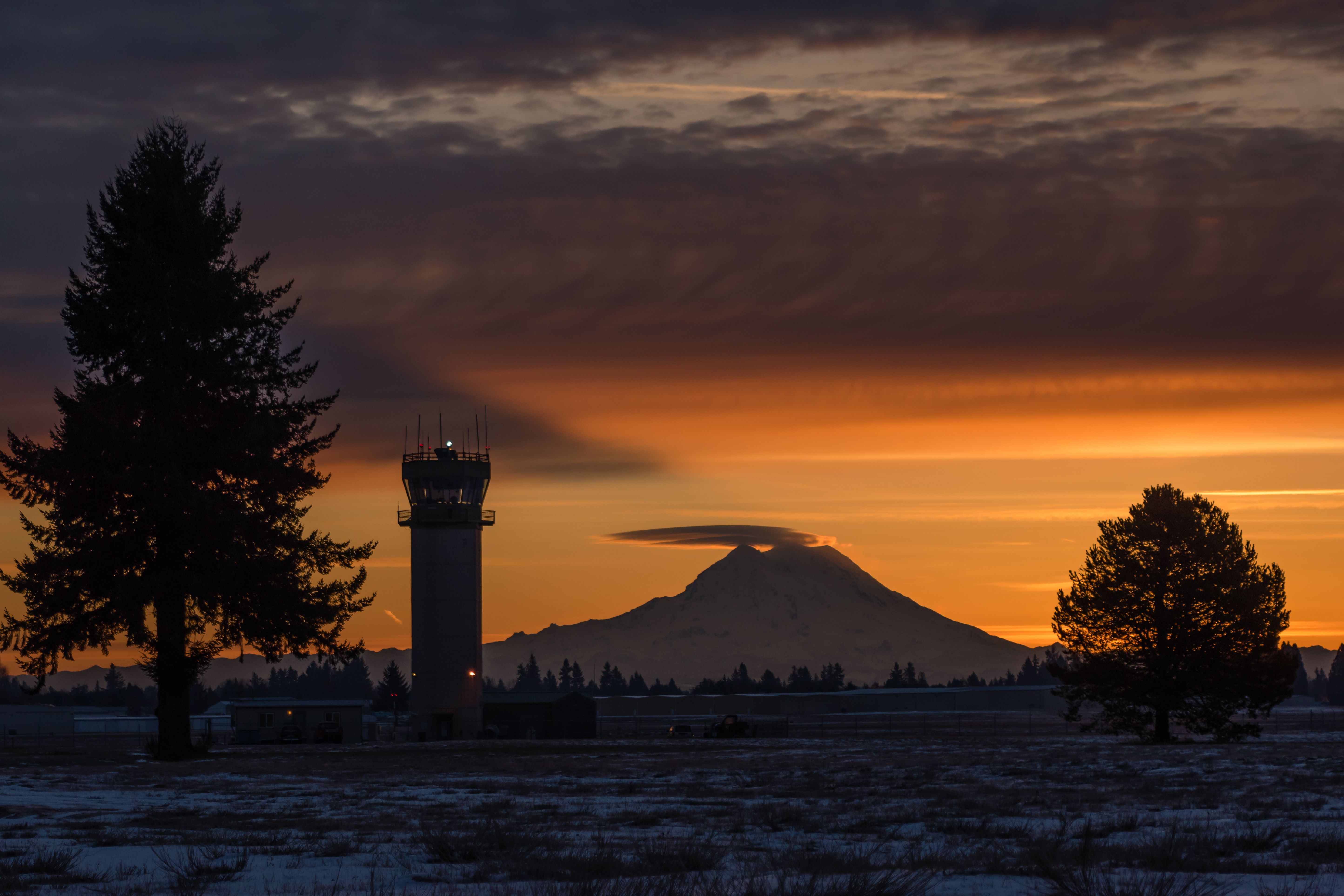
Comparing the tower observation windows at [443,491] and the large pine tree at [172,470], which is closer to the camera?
the large pine tree at [172,470]

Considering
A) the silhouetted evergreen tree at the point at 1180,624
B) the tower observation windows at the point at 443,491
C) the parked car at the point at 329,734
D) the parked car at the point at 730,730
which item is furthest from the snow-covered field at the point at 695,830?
the tower observation windows at the point at 443,491

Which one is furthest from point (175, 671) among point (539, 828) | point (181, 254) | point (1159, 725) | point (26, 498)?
point (1159, 725)

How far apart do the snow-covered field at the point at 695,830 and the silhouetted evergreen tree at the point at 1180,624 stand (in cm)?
2079

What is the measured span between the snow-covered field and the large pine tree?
312 inches

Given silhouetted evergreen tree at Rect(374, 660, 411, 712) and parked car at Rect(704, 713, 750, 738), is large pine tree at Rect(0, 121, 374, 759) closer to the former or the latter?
parked car at Rect(704, 713, 750, 738)

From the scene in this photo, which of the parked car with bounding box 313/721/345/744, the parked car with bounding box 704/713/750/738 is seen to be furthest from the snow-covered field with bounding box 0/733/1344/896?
the parked car with bounding box 704/713/750/738

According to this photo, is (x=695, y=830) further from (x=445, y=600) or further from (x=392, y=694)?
(x=392, y=694)

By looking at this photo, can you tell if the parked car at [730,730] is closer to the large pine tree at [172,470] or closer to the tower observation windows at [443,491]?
the tower observation windows at [443,491]

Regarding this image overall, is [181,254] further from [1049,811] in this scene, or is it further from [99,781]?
[1049,811]

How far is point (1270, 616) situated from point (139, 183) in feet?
142

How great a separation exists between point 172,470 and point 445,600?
57462mm

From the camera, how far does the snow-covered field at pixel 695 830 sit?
→ 11.2 m

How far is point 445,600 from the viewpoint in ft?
311

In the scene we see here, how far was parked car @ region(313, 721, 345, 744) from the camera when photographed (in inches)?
3479
